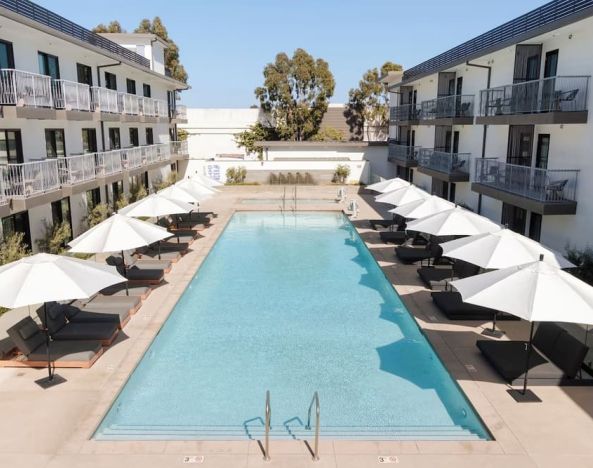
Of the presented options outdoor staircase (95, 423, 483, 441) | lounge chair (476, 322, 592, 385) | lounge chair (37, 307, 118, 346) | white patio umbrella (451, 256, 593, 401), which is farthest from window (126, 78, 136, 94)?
lounge chair (476, 322, 592, 385)

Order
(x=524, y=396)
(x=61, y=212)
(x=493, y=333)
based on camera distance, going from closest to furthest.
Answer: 1. (x=524, y=396)
2. (x=493, y=333)
3. (x=61, y=212)

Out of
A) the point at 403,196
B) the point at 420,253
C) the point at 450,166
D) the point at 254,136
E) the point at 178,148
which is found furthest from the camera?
the point at 254,136

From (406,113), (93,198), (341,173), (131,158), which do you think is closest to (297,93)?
(341,173)

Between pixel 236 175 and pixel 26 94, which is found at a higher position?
pixel 26 94

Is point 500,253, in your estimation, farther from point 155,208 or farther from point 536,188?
point 155,208

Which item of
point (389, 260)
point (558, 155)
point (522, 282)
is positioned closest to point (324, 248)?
point (389, 260)

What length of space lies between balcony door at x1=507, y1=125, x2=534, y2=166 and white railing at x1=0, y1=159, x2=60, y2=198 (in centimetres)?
1796

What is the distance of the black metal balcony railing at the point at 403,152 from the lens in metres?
34.3

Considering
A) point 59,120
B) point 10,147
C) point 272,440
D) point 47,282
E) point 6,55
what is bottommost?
point 272,440

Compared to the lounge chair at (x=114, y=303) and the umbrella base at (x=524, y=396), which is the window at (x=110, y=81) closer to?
the lounge chair at (x=114, y=303)

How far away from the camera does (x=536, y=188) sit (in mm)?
17672

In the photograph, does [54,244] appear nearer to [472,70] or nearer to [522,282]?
[522,282]

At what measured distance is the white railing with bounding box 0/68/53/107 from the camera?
15945mm

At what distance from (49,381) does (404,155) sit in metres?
29.4
